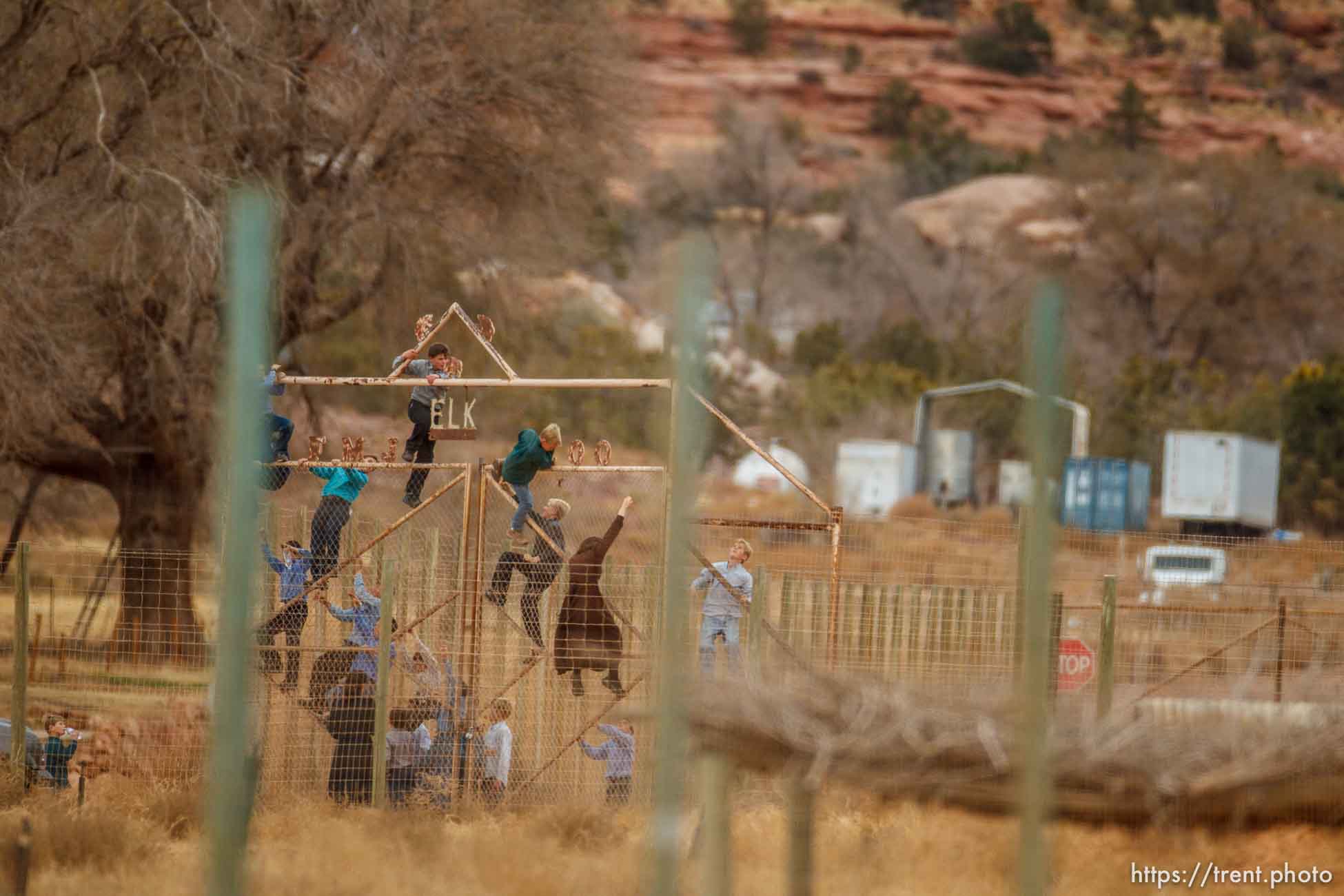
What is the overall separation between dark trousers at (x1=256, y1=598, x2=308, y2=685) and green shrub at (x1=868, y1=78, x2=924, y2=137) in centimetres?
8898

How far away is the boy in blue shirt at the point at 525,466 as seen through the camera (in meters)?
11.1

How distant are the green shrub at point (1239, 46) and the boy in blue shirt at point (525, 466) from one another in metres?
99.2

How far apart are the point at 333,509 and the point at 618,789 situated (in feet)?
8.97

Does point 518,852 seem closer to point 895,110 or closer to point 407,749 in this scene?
point 407,749

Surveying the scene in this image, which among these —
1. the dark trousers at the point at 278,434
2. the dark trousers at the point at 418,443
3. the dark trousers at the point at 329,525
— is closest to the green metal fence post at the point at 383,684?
the dark trousers at the point at 329,525

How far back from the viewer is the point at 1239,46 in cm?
10331

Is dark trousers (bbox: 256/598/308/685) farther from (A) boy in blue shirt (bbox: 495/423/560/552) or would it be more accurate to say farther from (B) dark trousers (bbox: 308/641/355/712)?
(A) boy in blue shirt (bbox: 495/423/560/552)

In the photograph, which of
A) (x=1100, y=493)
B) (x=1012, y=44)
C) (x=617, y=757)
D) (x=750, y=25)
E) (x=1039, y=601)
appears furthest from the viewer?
(x=750, y=25)

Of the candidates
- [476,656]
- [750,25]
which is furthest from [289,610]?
[750,25]

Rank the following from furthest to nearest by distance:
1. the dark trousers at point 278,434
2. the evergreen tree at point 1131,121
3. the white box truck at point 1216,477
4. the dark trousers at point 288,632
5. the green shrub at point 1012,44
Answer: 1. the green shrub at point 1012,44
2. the evergreen tree at point 1131,121
3. the white box truck at point 1216,477
4. the dark trousers at point 278,434
5. the dark trousers at point 288,632

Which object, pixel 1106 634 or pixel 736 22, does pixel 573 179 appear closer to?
pixel 1106 634

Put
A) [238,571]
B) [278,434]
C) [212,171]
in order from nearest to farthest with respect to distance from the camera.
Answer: [238,571]
[278,434]
[212,171]

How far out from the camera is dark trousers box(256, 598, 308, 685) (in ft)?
34.4

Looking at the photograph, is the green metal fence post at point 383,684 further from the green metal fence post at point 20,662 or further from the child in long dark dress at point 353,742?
the green metal fence post at point 20,662
